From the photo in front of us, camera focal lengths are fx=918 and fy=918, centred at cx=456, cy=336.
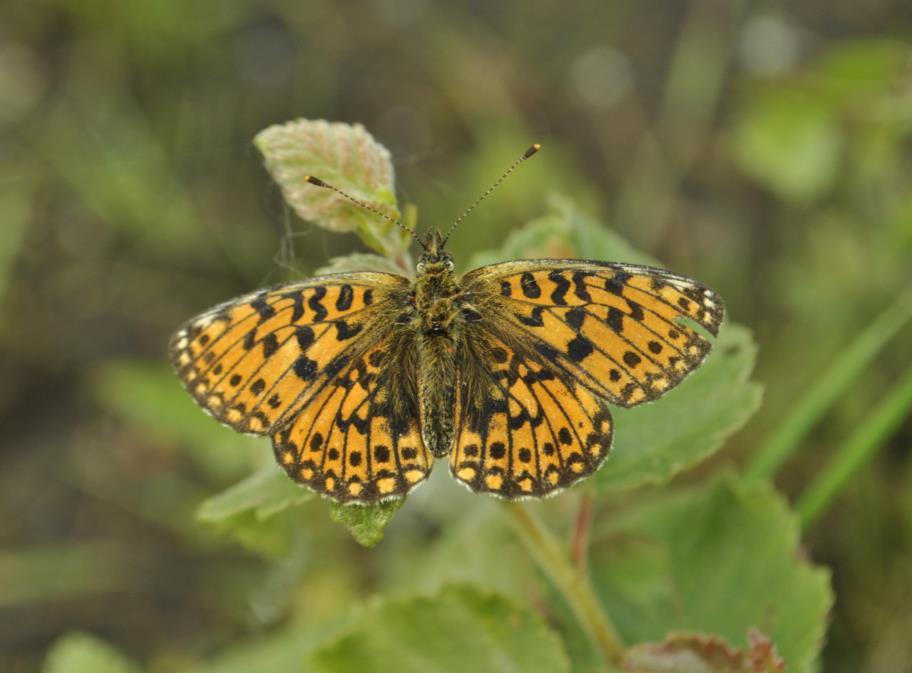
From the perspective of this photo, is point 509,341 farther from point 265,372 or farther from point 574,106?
point 574,106

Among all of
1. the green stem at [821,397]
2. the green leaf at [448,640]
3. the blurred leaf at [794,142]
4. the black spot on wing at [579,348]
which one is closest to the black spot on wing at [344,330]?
the black spot on wing at [579,348]

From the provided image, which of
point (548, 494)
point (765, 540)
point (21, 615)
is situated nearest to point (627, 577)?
point (765, 540)

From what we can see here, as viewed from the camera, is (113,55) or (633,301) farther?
(113,55)

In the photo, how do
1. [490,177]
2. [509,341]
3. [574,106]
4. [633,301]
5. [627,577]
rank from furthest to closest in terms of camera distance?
1. [574,106]
2. [490,177]
3. [627,577]
4. [509,341]
5. [633,301]

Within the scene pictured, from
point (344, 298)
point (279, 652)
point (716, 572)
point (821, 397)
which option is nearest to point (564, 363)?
point (344, 298)

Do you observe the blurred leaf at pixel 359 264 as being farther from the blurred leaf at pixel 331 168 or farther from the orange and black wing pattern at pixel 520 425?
the orange and black wing pattern at pixel 520 425

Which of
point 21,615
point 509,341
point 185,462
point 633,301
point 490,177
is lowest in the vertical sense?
point 21,615

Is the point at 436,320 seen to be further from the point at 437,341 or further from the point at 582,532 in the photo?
the point at 582,532
